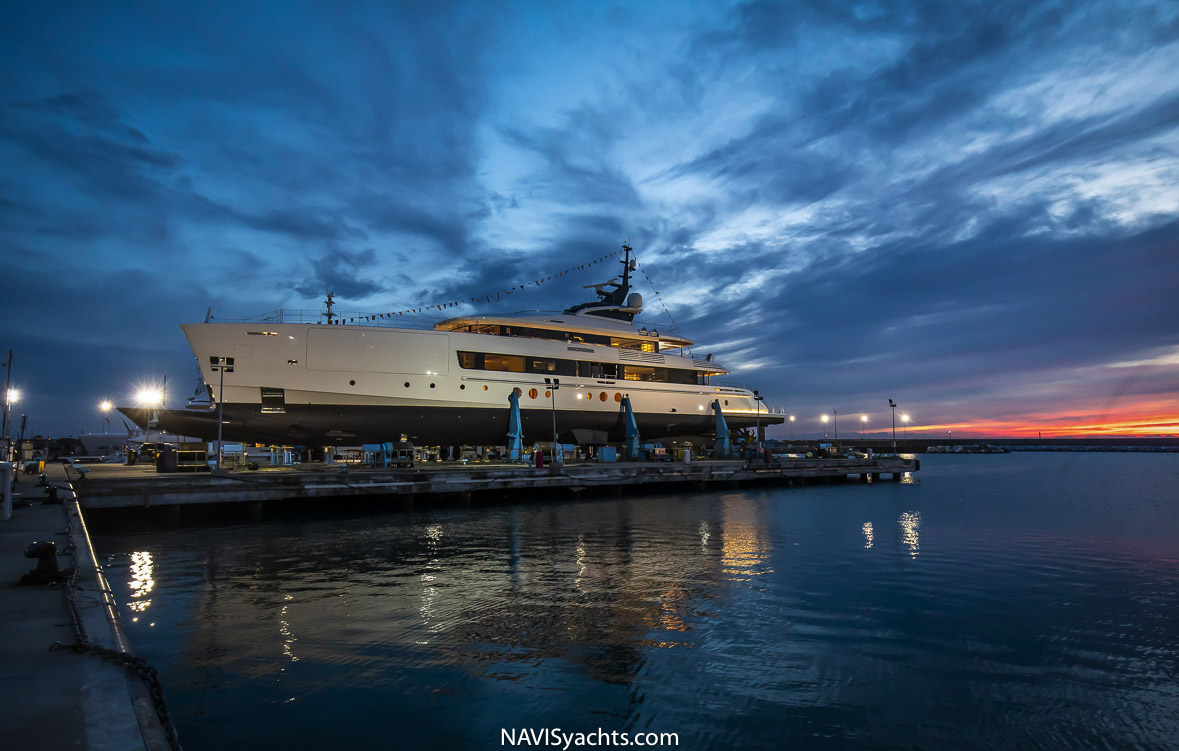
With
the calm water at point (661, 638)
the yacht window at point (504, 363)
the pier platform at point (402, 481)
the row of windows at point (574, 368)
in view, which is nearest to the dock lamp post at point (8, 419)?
the pier platform at point (402, 481)

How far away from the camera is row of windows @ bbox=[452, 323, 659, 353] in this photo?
114 feet

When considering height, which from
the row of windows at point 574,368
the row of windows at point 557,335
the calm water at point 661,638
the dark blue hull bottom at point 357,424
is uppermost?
the row of windows at point 557,335

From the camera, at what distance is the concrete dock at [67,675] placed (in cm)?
349

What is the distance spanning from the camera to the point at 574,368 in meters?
35.5

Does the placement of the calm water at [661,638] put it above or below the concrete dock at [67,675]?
below

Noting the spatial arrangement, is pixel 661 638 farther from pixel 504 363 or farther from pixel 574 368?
pixel 574 368

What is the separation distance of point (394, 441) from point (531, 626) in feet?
77.0

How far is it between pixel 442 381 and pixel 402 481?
783 cm

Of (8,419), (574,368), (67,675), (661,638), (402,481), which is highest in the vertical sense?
(574,368)

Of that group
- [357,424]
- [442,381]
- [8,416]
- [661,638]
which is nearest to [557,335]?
[442,381]

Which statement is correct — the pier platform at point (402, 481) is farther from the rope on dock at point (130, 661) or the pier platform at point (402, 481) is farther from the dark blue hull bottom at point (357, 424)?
the rope on dock at point (130, 661)

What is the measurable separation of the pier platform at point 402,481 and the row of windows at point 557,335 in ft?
31.1

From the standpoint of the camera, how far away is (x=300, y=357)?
1059 inches

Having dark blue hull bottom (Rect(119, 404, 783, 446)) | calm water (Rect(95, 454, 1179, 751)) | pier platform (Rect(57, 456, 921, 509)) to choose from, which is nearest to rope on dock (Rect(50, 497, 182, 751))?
Answer: calm water (Rect(95, 454, 1179, 751))
